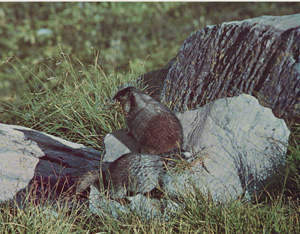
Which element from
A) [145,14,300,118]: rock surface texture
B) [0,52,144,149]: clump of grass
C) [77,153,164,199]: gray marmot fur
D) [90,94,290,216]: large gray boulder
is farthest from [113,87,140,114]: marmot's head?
[145,14,300,118]: rock surface texture

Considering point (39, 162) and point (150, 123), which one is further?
Result: point (39, 162)

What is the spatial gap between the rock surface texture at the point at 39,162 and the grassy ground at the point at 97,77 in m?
0.27

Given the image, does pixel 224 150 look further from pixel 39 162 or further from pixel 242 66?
pixel 39 162

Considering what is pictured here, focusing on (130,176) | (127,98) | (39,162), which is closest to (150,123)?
(127,98)

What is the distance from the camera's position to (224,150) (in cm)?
418

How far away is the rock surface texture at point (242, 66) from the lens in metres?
4.84

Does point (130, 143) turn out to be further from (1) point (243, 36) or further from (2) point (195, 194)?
(1) point (243, 36)

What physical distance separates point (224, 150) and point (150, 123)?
77 cm

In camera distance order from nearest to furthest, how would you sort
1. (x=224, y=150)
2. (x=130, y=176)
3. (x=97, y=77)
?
(x=130, y=176), (x=224, y=150), (x=97, y=77)

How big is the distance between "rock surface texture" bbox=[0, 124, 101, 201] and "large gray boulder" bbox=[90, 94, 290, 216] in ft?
1.38

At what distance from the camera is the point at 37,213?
3.51 m

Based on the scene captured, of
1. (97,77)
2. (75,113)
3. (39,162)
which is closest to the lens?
(39,162)

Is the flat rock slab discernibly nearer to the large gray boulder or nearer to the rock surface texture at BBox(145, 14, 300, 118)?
the large gray boulder

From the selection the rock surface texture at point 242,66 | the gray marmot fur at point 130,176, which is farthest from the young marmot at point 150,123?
the rock surface texture at point 242,66
